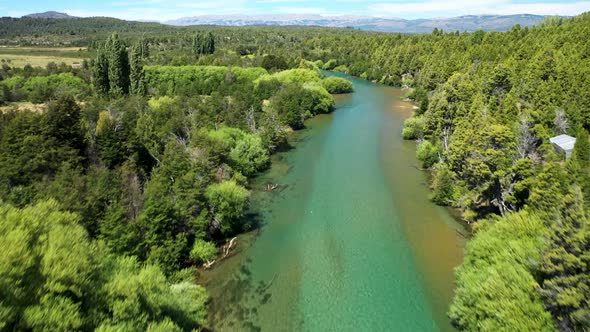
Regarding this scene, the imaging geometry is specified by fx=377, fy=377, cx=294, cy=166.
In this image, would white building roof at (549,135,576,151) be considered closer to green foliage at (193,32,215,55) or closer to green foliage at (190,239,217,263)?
green foliage at (190,239,217,263)

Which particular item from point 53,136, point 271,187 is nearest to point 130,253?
point 53,136

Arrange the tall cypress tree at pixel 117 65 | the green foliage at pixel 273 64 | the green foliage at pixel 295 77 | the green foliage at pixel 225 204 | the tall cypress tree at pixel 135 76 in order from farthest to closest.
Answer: the green foliage at pixel 273 64
the green foliage at pixel 295 77
the tall cypress tree at pixel 135 76
the tall cypress tree at pixel 117 65
the green foliage at pixel 225 204

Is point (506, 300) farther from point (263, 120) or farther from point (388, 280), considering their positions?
point (263, 120)

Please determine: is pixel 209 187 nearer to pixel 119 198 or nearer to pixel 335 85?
pixel 119 198

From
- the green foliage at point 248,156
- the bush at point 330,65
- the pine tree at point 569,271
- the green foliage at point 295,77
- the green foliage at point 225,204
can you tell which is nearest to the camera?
the pine tree at point 569,271

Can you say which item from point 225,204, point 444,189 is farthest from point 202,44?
point 444,189

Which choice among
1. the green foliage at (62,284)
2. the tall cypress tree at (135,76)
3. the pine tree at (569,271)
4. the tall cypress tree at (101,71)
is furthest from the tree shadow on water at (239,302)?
the tall cypress tree at (101,71)

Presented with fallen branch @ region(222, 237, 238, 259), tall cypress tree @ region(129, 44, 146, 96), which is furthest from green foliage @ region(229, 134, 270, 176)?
tall cypress tree @ region(129, 44, 146, 96)

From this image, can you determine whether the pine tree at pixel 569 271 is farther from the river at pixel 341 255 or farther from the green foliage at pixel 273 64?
the green foliage at pixel 273 64
